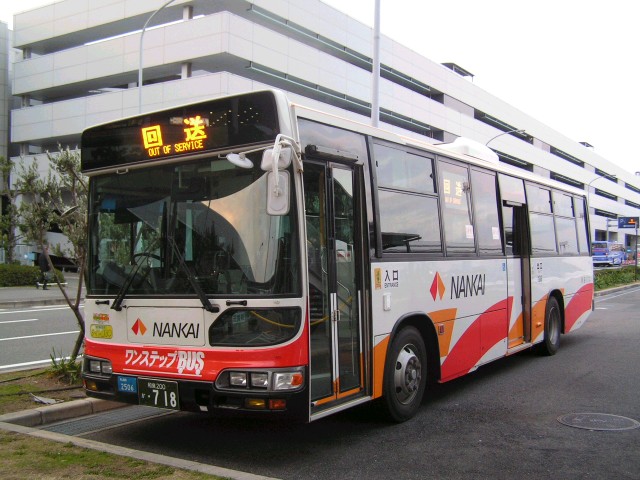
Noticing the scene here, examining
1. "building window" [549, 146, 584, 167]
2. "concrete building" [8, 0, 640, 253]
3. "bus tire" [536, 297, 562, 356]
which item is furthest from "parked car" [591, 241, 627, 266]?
"bus tire" [536, 297, 562, 356]

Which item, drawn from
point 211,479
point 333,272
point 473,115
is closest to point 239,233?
point 333,272

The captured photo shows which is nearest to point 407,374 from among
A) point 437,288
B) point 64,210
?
point 437,288

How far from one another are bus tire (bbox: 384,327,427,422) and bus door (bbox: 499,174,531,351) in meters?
2.92

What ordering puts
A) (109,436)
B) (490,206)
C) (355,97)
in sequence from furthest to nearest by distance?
(355,97)
(490,206)
(109,436)

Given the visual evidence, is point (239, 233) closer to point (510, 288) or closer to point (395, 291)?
point (395, 291)

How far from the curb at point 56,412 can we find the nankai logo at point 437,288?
12.8ft

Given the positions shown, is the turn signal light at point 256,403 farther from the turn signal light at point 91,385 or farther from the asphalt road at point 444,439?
the turn signal light at point 91,385

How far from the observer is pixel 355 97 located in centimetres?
4278

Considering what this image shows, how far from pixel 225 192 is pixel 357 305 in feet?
5.44

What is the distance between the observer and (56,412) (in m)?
6.70

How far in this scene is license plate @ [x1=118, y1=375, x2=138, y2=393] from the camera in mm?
5582

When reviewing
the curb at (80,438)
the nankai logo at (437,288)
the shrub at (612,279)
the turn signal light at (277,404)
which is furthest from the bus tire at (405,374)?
the shrub at (612,279)

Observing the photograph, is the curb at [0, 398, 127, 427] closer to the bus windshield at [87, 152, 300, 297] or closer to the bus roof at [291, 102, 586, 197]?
the bus windshield at [87, 152, 300, 297]

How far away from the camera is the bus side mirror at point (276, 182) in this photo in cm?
485
